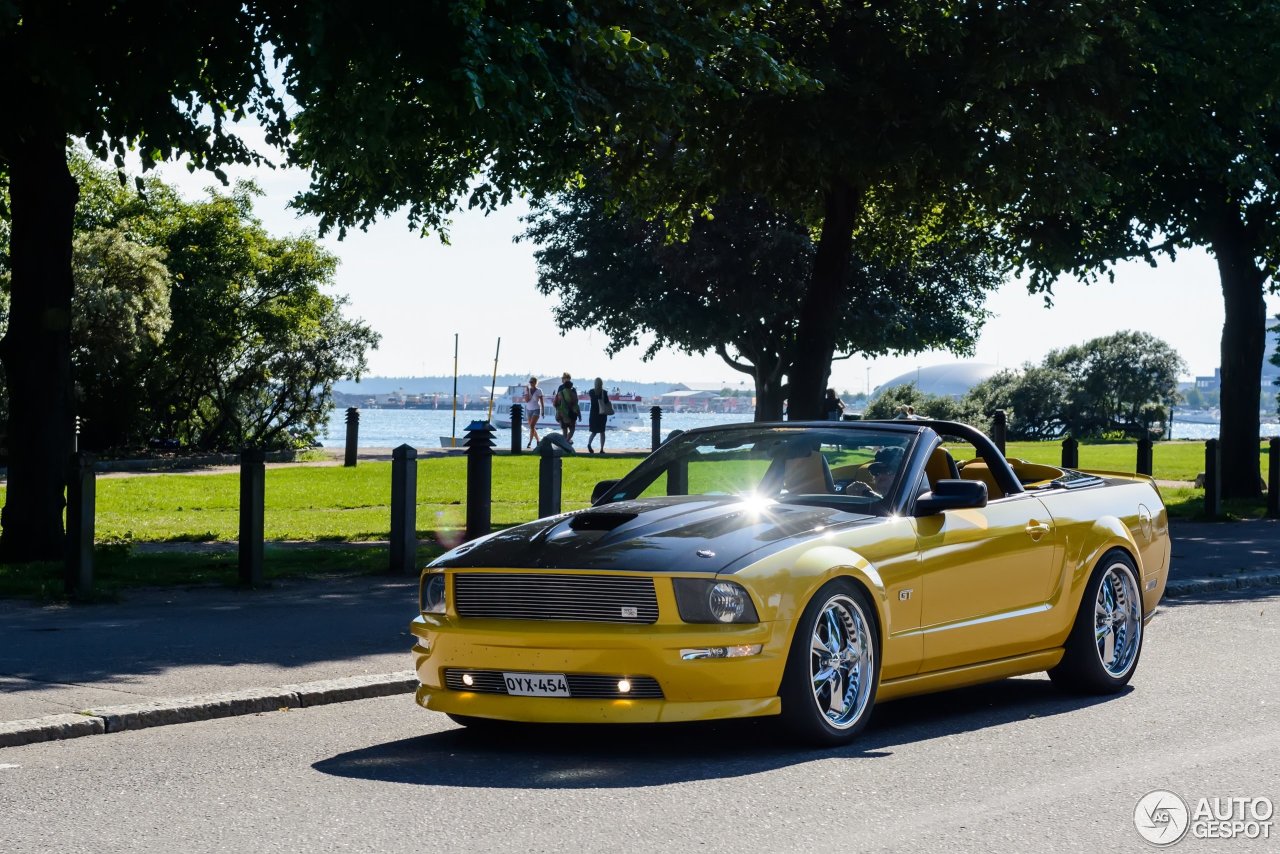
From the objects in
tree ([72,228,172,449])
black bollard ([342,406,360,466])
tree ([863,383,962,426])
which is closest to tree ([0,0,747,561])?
black bollard ([342,406,360,466])

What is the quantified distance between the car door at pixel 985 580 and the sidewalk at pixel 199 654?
2.65 meters

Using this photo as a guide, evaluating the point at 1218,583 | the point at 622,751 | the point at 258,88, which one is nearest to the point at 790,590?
the point at 622,751

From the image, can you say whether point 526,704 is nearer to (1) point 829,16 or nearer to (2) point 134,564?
(2) point 134,564

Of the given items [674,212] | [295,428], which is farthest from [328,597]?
[295,428]

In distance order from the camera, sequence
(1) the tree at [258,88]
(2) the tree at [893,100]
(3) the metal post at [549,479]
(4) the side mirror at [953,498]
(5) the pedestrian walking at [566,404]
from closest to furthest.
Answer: (4) the side mirror at [953,498]
(1) the tree at [258,88]
(3) the metal post at [549,479]
(2) the tree at [893,100]
(5) the pedestrian walking at [566,404]

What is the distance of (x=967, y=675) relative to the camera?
319 inches

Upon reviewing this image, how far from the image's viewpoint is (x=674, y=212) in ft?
76.4

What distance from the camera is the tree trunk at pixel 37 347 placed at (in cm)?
1402

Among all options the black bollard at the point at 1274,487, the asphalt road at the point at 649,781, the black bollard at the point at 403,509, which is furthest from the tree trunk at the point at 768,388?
the asphalt road at the point at 649,781

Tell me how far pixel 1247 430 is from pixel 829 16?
992 cm

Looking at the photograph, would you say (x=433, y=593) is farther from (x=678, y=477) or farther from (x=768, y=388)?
(x=768, y=388)

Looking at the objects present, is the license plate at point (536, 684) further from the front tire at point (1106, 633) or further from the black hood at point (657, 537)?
the front tire at point (1106, 633)

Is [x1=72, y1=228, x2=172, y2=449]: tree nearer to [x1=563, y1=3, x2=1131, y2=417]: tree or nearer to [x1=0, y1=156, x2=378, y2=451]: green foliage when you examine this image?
[x1=0, y1=156, x2=378, y2=451]: green foliage

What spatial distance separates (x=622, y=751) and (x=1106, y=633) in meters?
3.08
